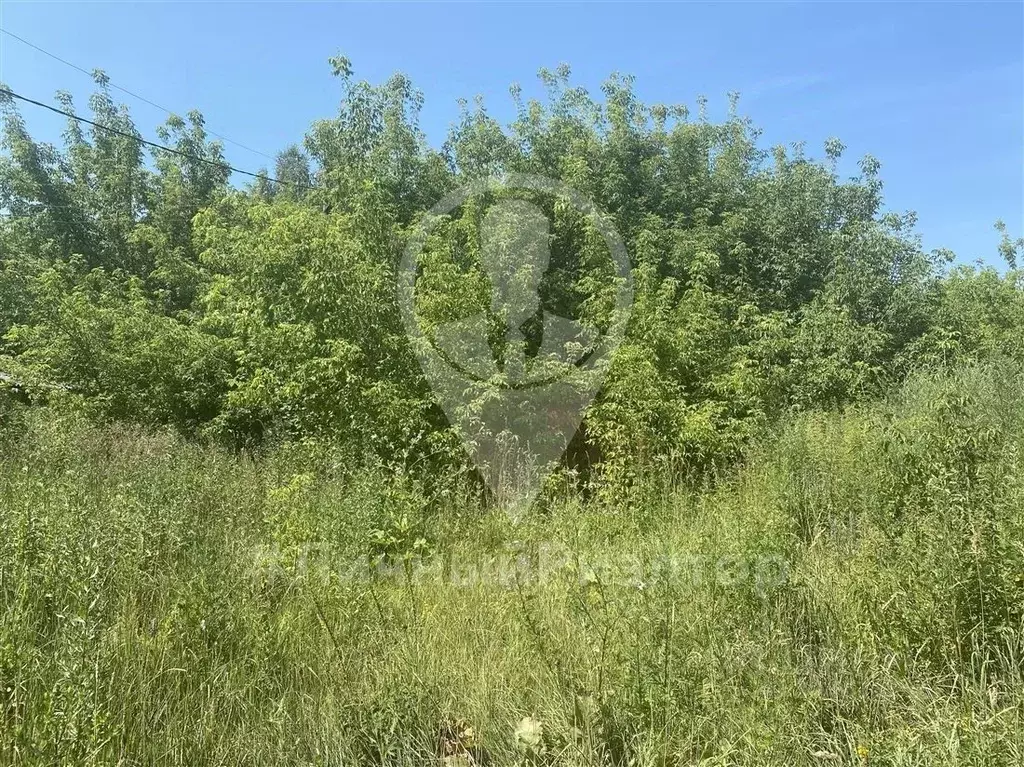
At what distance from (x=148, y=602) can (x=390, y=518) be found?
4.45 ft

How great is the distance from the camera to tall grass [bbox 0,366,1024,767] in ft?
7.02

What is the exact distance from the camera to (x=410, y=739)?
2.27 m

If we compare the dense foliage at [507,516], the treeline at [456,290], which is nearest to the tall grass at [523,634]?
the dense foliage at [507,516]

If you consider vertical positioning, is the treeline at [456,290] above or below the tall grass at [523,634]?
above

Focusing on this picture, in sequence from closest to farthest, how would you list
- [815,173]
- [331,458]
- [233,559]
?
1. [233,559]
2. [331,458]
3. [815,173]

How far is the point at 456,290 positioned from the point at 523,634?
4.50 metres

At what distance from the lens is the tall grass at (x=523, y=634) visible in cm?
214

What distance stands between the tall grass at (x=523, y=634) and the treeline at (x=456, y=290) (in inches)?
75.2

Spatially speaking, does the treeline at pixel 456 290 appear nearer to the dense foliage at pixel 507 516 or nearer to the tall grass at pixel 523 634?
the dense foliage at pixel 507 516

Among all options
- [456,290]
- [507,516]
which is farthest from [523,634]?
[456,290]

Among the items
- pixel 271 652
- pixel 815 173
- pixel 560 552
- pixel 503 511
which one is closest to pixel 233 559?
pixel 271 652

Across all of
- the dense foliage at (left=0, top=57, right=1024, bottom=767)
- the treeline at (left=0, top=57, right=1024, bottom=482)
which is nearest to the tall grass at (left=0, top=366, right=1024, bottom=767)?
the dense foliage at (left=0, top=57, right=1024, bottom=767)

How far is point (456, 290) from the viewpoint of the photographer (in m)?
6.77

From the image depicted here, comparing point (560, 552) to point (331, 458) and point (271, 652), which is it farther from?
point (331, 458)
